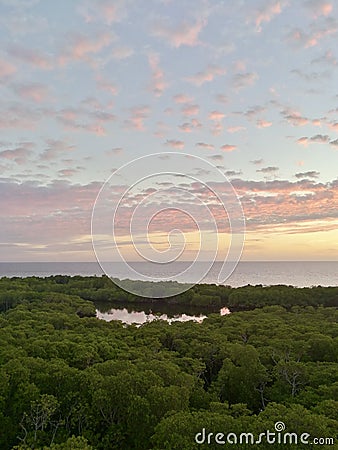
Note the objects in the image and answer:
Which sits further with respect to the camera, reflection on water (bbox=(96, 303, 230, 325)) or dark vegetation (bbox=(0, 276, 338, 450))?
reflection on water (bbox=(96, 303, 230, 325))

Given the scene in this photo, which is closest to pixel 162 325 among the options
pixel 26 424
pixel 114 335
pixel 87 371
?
pixel 114 335

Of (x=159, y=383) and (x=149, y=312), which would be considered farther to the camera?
(x=149, y=312)

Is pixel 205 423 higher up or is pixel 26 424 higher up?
pixel 205 423

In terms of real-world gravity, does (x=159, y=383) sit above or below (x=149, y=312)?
above

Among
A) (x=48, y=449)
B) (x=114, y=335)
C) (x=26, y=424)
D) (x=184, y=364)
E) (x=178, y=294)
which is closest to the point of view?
(x=48, y=449)

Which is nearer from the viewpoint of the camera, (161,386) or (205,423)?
(205,423)

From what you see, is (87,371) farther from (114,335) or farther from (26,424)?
(114,335)
